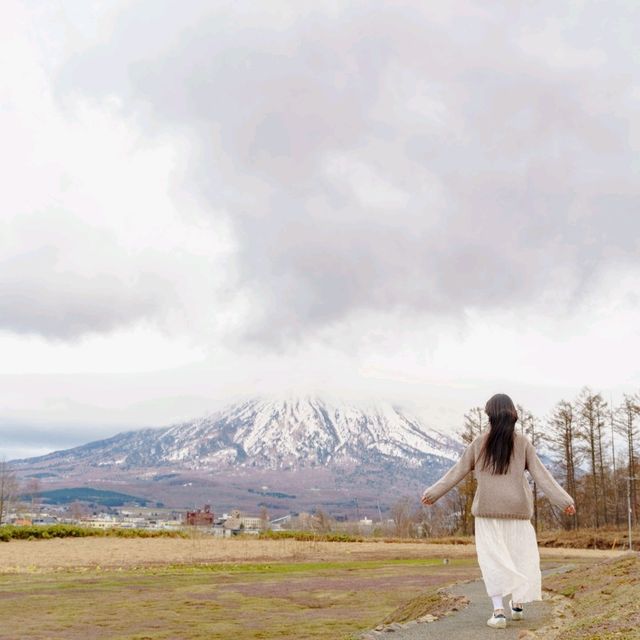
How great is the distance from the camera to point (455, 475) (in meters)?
10.6

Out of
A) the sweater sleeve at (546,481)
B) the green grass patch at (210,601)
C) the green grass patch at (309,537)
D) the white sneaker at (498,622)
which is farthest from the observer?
the green grass patch at (309,537)

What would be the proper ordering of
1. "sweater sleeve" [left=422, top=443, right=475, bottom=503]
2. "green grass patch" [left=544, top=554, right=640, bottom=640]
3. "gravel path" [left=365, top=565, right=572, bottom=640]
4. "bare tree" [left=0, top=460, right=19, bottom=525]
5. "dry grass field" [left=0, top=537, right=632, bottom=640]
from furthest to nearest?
"bare tree" [left=0, top=460, right=19, bottom=525] < "dry grass field" [left=0, top=537, right=632, bottom=640] < "sweater sleeve" [left=422, top=443, right=475, bottom=503] < "gravel path" [left=365, top=565, right=572, bottom=640] < "green grass patch" [left=544, top=554, right=640, bottom=640]

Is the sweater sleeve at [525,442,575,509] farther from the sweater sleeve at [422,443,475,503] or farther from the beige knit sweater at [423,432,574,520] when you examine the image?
the sweater sleeve at [422,443,475,503]

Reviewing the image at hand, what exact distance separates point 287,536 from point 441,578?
3599 centimetres

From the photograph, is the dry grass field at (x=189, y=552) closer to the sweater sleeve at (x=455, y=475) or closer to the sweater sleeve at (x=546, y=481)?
the sweater sleeve at (x=455, y=475)

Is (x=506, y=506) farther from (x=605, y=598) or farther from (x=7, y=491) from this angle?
(x=7, y=491)

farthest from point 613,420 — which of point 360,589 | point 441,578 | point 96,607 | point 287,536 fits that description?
point 96,607

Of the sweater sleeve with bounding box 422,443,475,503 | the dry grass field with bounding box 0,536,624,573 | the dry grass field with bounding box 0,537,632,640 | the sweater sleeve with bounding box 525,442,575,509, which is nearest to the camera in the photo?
the sweater sleeve with bounding box 525,442,575,509

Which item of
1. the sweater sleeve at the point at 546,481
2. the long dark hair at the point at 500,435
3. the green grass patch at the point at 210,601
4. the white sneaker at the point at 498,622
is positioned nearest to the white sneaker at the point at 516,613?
the white sneaker at the point at 498,622

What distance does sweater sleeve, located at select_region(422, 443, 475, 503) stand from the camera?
10508 mm

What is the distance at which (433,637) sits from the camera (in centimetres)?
941

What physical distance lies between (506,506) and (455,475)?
76 centimetres

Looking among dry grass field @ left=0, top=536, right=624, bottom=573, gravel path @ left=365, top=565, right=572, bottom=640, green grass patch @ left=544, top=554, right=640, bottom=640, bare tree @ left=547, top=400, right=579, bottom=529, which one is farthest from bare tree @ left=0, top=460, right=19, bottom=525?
gravel path @ left=365, top=565, right=572, bottom=640

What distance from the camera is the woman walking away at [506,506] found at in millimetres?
10039
